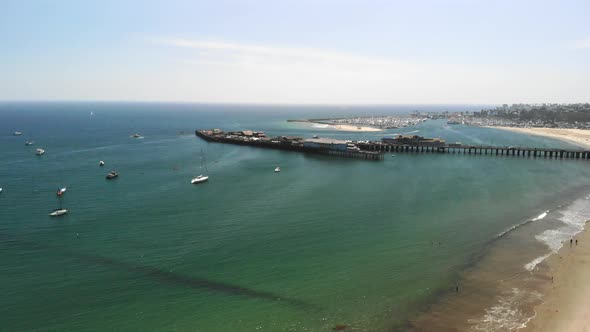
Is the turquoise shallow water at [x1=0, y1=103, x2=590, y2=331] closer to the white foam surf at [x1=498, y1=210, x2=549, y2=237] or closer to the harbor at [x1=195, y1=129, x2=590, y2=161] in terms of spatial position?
the white foam surf at [x1=498, y1=210, x2=549, y2=237]

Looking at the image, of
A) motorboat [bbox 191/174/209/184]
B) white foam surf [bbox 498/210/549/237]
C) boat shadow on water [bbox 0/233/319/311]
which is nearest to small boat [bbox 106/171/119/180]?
motorboat [bbox 191/174/209/184]

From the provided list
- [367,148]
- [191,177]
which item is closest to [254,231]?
[191,177]

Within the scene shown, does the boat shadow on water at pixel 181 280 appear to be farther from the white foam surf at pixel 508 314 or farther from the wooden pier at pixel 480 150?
the wooden pier at pixel 480 150

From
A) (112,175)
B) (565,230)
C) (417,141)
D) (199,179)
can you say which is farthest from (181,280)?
(417,141)

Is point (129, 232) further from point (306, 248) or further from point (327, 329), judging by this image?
point (327, 329)

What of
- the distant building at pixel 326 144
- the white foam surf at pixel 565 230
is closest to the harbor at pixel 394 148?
the distant building at pixel 326 144

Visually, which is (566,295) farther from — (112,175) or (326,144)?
(326,144)
